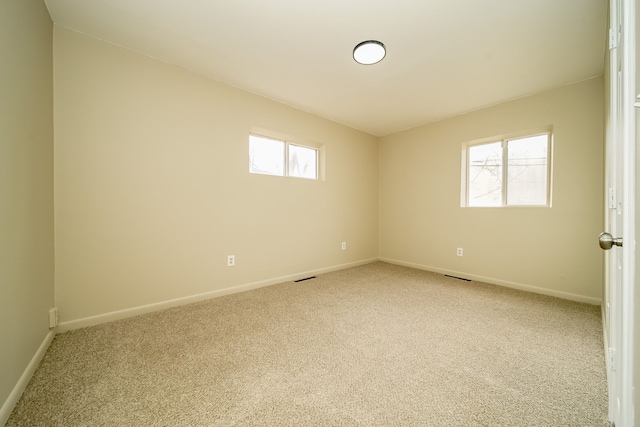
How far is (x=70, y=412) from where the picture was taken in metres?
1.10

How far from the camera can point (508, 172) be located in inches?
126

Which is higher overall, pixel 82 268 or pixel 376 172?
pixel 376 172

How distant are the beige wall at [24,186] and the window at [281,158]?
1.74 meters

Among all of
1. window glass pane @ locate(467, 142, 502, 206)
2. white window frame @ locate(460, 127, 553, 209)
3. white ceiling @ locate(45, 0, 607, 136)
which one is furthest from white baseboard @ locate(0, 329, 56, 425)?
window glass pane @ locate(467, 142, 502, 206)

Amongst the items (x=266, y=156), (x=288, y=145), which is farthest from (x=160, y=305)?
(x=288, y=145)

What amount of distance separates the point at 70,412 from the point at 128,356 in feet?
1.45

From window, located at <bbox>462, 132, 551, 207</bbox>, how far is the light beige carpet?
1.37 metres

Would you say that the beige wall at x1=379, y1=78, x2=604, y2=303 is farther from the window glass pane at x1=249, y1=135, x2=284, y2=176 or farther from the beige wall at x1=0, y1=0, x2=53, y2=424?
the beige wall at x1=0, y1=0, x2=53, y2=424

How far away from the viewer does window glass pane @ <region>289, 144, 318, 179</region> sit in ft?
11.4

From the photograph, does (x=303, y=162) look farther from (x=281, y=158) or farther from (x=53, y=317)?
(x=53, y=317)

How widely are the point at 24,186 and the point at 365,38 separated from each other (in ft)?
8.26

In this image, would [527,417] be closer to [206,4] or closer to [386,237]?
[206,4]

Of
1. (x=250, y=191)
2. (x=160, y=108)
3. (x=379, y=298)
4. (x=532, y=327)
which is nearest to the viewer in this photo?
(x=532, y=327)

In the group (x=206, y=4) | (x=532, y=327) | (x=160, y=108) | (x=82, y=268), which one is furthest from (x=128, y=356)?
(x=532, y=327)
